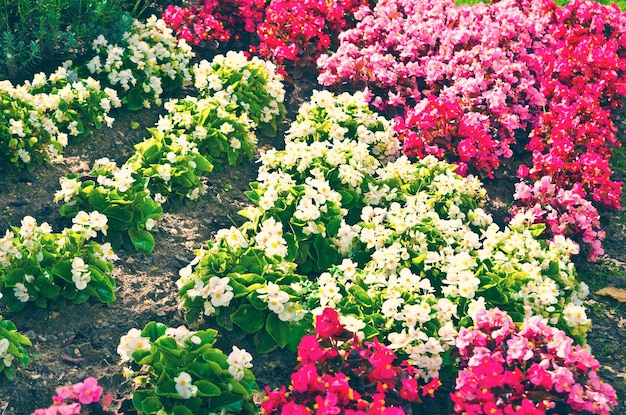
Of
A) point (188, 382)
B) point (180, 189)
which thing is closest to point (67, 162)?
point (180, 189)

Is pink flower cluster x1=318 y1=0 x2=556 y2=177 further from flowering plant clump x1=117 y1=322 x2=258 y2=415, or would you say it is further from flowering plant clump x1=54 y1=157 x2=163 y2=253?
flowering plant clump x1=117 y1=322 x2=258 y2=415

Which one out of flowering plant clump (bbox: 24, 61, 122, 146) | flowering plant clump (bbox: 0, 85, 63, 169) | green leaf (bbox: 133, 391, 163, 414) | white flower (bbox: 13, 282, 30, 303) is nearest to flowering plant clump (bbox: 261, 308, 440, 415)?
green leaf (bbox: 133, 391, 163, 414)

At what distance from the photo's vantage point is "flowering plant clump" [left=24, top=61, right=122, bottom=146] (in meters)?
5.40

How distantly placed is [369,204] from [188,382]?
2025 mm

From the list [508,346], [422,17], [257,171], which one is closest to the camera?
[508,346]

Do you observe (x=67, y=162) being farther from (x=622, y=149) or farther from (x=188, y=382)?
(x=622, y=149)

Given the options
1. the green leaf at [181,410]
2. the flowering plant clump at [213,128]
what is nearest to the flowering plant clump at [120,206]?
the flowering plant clump at [213,128]

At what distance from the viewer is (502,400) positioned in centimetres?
366

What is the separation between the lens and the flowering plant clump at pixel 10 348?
11.9 feet

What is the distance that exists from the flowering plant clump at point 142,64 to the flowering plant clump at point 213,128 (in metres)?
0.48

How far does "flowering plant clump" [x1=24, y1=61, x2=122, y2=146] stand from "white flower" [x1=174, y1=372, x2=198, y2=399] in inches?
92.5

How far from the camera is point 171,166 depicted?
5.09 metres

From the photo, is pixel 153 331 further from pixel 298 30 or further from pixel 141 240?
pixel 298 30

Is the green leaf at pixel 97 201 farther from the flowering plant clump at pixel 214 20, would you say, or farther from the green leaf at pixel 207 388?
the flowering plant clump at pixel 214 20
